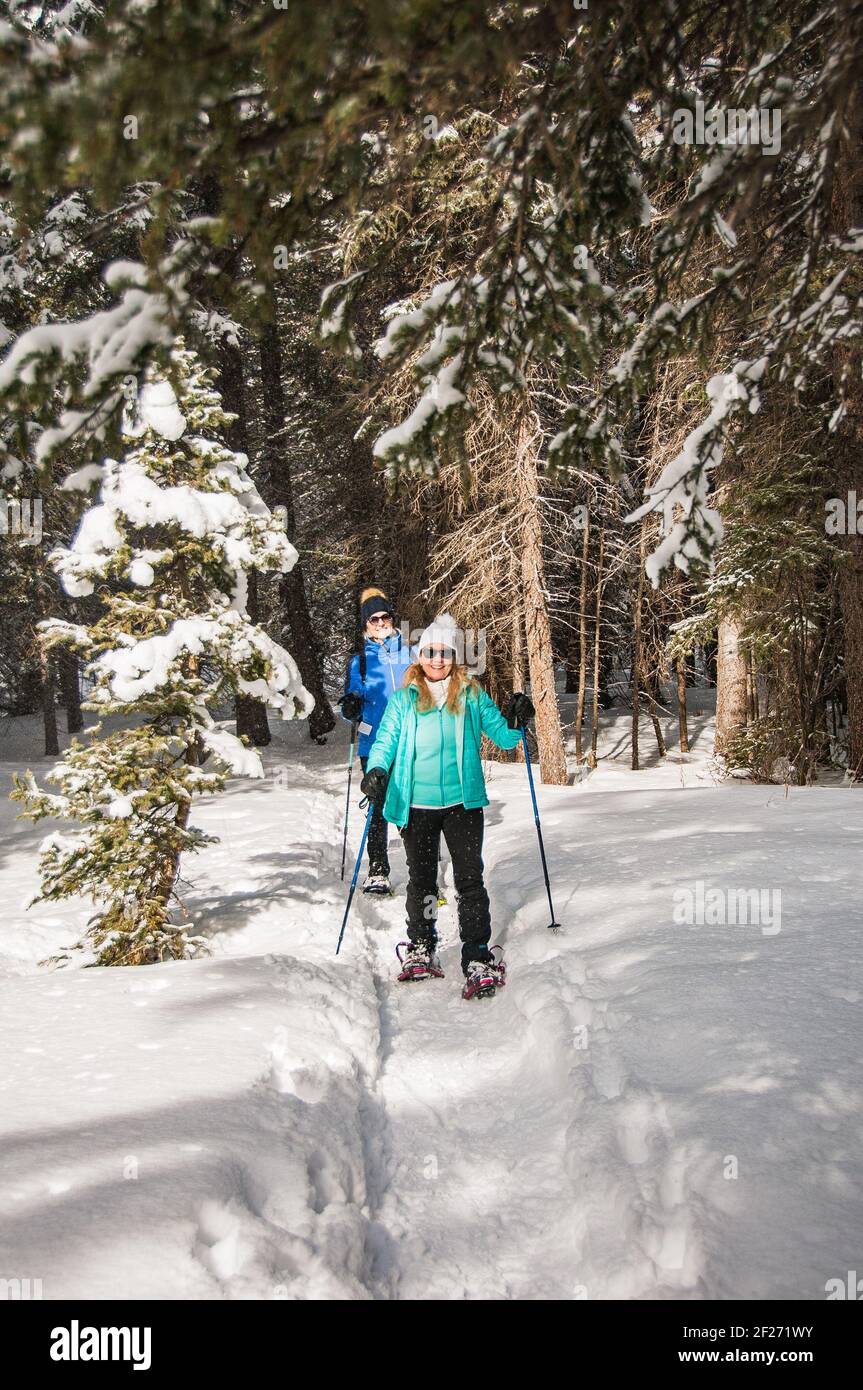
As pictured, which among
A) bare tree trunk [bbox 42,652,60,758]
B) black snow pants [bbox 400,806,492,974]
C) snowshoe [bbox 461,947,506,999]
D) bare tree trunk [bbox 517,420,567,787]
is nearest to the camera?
snowshoe [bbox 461,947,506,999]

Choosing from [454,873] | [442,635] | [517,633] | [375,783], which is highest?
[517,633]

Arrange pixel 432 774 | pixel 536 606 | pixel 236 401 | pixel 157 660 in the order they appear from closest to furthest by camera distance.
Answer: pixel 432 774 < pixel 157 660 < pixel 536 606 < pixel 236 401

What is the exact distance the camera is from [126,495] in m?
6.05

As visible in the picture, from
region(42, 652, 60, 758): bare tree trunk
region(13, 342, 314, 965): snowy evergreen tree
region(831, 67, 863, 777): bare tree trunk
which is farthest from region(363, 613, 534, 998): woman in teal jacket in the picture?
region(42, 652, 60, 758): bare tree trunk

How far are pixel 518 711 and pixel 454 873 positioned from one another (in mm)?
1190

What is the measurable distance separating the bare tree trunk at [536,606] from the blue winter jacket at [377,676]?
4506mm

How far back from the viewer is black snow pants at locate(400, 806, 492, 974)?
18.5 feet

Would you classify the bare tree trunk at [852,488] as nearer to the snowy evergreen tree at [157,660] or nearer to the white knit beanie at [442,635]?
the white knit beanie at [442,635]

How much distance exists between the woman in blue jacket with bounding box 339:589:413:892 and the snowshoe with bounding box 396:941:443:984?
206cm

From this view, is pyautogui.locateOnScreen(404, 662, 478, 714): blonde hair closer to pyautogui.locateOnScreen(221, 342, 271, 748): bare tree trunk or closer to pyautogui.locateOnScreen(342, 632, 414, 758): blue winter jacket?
pyautogui.locateOnScreen(342, 632, 414, 758): blue winter jacket

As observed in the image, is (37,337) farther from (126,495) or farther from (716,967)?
(716,967)

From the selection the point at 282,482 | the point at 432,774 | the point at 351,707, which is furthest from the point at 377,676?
the point at 282,482

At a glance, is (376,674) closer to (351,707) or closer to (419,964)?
(351,707)

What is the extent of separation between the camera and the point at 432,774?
5836 millimetres
